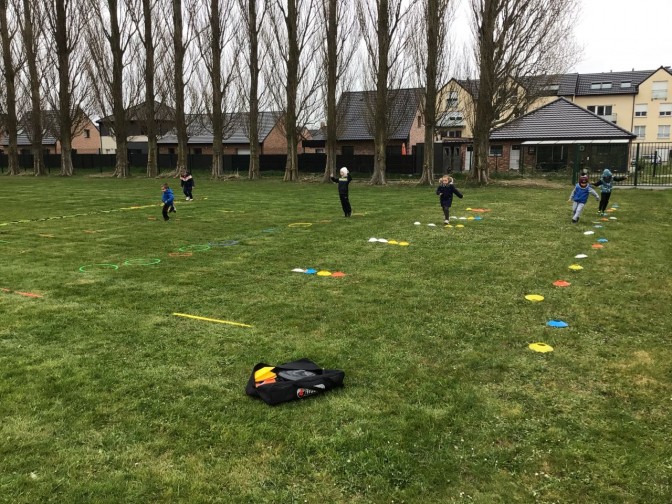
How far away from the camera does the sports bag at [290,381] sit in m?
4.09

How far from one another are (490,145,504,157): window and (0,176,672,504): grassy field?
1280 inches

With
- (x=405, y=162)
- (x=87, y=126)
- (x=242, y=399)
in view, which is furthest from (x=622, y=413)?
(x=87, y=126)

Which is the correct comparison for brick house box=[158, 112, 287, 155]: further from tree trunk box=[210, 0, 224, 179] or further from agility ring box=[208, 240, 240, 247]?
agility ring box=[208, 240, 240, 247]

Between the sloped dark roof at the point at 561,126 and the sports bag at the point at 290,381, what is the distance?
34.2 metres

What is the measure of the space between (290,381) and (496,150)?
40773 millimetres

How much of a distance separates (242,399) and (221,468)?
0.91 metres

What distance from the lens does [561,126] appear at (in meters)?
38.1

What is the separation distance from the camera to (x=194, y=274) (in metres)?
8.31

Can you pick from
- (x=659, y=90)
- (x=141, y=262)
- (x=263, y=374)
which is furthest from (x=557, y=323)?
(x=659, y=90)

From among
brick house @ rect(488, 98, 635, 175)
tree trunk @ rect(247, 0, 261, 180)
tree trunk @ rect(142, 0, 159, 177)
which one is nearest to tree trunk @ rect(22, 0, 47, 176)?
tree trunk @ rect(142, 0, 159, 177)

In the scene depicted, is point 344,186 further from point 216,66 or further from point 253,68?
point 216,66

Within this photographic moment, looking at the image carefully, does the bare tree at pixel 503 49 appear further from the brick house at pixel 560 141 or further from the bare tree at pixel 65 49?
the bare tree at pixel 65 49

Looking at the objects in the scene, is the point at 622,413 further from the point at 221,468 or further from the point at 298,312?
the point at 298,312

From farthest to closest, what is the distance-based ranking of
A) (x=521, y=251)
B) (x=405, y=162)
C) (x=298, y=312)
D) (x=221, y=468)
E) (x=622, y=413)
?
(x=405, y=162), (x=521, y=251), (x=298, y=312), (x=622, y=413), (x=221, y=468)
